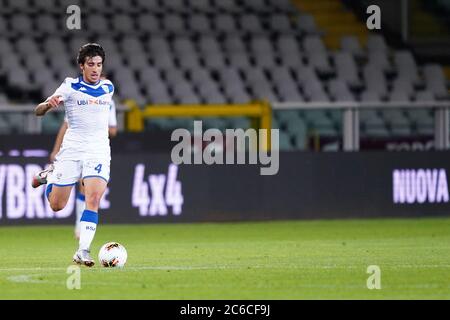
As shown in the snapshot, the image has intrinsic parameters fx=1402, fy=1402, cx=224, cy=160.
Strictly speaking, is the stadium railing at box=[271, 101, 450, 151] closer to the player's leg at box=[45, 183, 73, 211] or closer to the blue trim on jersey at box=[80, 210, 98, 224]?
the player's leg at box=[45, 183, 73, 211]

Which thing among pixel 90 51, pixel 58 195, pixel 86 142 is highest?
pixel 90 51

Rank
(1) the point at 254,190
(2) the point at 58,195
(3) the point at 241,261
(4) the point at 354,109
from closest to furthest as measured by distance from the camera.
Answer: (2) the point at 58,195 → (3) the point at 241,261 → (1) the point at 254,190 → (4) the point at 354,109

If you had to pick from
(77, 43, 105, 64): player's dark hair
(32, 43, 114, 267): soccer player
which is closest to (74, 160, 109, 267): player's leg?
(32, 43, 114, 267): soccer player

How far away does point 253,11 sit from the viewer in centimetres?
3078

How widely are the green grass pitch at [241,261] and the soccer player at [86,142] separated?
21.1 inches

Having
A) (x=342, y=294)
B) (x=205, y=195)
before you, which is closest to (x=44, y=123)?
(x=205, y=195)

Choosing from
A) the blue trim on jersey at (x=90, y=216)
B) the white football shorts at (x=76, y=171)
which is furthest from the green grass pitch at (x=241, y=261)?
the white football shorts at (x=76, y=171)

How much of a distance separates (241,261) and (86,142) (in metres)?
2.09

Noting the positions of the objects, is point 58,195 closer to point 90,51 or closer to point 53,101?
point 53,101

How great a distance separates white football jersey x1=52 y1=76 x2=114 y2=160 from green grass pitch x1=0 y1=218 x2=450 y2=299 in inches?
45.8

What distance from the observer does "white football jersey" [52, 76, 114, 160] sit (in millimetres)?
14008

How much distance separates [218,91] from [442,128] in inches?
212

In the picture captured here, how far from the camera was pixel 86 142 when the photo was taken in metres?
14.1

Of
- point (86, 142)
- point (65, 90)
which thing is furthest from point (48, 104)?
point (86, 142)
